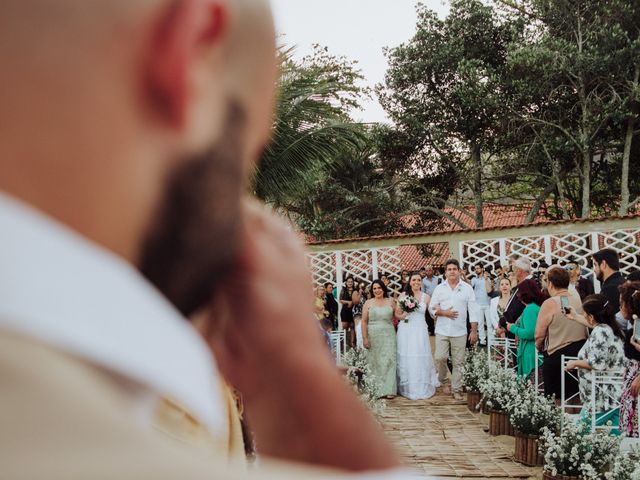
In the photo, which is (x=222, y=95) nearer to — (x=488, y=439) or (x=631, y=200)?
(x=488, y=439)

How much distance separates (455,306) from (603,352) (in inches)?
116

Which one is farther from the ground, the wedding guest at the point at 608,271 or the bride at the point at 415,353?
the wedding guest at the point at 608,271

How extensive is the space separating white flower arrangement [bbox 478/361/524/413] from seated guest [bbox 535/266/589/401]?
35 cm

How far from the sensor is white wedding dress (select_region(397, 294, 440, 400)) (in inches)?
317

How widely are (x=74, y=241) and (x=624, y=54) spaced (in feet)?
52.1

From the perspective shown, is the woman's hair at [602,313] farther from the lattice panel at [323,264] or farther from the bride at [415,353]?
the lattice panel at [323,264]

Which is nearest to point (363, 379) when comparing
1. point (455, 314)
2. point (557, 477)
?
point (455, 314)

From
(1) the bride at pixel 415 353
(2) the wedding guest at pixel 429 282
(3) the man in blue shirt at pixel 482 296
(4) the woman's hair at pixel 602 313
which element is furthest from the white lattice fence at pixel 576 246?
(4) the woman's hair at pixel 602 313

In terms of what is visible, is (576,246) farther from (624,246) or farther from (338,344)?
(338,344)

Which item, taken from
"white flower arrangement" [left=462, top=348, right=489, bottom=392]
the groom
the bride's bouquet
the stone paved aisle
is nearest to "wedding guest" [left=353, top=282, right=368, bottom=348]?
the bride's bouquet

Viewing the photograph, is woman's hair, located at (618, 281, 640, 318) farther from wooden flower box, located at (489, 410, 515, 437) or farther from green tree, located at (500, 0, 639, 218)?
green tree, located at (500, 0, 639, 218)

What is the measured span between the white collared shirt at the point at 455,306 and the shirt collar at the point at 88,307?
7531mm

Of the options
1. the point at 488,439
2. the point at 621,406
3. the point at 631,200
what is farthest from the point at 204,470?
the point at 631,200

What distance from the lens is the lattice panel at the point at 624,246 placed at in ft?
34.0
